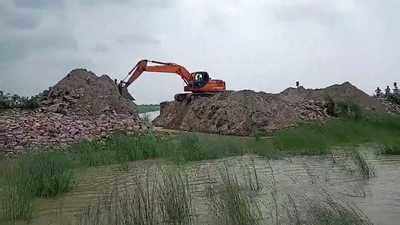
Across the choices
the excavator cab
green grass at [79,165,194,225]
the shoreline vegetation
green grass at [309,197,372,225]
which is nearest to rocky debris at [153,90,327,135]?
the excavator cab

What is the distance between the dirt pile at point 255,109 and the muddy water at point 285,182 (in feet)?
38.7

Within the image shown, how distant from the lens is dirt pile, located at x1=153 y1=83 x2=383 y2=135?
26.1m

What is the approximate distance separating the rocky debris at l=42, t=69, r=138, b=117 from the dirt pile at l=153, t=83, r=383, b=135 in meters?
4.09

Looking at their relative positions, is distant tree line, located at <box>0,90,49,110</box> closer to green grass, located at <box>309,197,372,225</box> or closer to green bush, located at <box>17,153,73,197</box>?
green bush, located at <box>17,153,73,197</box>

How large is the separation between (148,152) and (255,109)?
41.8ft

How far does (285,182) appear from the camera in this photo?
10.0 meters

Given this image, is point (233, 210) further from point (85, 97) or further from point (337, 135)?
point (85, 97)

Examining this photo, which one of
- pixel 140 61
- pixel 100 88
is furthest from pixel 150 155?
pixel 140 61

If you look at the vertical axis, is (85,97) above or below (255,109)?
above

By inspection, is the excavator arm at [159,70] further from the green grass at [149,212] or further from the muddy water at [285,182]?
the green grass at [149,212]

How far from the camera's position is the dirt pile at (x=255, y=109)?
26.1m

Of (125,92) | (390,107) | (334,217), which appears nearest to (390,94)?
(390,107)

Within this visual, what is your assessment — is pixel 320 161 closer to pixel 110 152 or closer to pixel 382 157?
pixel 382 157

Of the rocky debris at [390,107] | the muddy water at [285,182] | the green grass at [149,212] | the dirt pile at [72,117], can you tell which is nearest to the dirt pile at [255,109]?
the rocky debris at [390,107]
